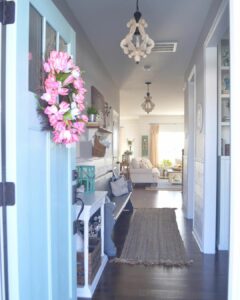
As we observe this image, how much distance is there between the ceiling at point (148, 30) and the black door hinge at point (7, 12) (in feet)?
6.52

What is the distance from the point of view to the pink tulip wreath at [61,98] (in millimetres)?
1345

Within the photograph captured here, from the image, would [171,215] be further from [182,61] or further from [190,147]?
[182,61]

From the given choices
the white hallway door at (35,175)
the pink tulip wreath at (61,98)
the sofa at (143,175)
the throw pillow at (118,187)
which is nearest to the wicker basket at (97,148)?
the throw pillow at (118,187)

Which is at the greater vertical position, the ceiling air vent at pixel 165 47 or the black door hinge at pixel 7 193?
the ceiling air vent at pixel 165 47

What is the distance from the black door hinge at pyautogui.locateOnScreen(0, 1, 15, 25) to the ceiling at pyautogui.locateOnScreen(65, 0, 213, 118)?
1.99 metres

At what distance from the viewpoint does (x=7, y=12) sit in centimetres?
112

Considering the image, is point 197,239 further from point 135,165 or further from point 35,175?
point 135,165

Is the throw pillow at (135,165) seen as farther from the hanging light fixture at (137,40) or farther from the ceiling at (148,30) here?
the hanging light fixture at (137,40)

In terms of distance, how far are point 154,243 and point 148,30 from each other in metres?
2.65

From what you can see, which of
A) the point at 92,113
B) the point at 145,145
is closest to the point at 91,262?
the point at 92,113

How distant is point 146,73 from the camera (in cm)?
551
